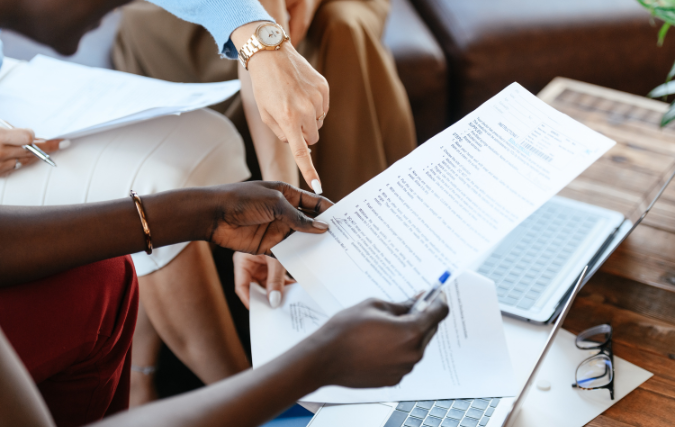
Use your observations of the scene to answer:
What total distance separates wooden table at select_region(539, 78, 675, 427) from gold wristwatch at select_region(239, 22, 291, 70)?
1.82 ft

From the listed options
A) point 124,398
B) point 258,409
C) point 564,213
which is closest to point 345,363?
point 258,409

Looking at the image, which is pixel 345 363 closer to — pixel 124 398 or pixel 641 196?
pixel 124 398

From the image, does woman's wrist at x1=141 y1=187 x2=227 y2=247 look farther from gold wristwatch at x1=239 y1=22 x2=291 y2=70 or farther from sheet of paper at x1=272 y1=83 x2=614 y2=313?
gold wristwatch at x1=239 y1=22 x2=291 y2=70

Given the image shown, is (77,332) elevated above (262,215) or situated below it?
below

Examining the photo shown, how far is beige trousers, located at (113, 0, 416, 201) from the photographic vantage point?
3.81ft

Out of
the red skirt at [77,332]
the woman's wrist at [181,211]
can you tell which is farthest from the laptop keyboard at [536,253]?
the red skirt at [77,332]

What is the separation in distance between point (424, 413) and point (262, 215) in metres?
0.29

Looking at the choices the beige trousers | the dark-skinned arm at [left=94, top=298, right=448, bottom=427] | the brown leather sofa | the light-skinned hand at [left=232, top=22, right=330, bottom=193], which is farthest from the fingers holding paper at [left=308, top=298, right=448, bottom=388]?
the brown leather sofa

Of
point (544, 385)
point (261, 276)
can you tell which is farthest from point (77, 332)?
point (544, 385)

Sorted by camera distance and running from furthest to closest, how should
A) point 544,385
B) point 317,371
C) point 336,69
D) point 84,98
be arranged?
point 336,69
point 84,98
point 544,385
point 317,371

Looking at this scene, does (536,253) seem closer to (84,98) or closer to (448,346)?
(448,346)

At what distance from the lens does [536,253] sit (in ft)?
2.84

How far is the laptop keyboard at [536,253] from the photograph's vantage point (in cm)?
79

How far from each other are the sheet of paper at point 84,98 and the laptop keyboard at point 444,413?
1.74 feet
